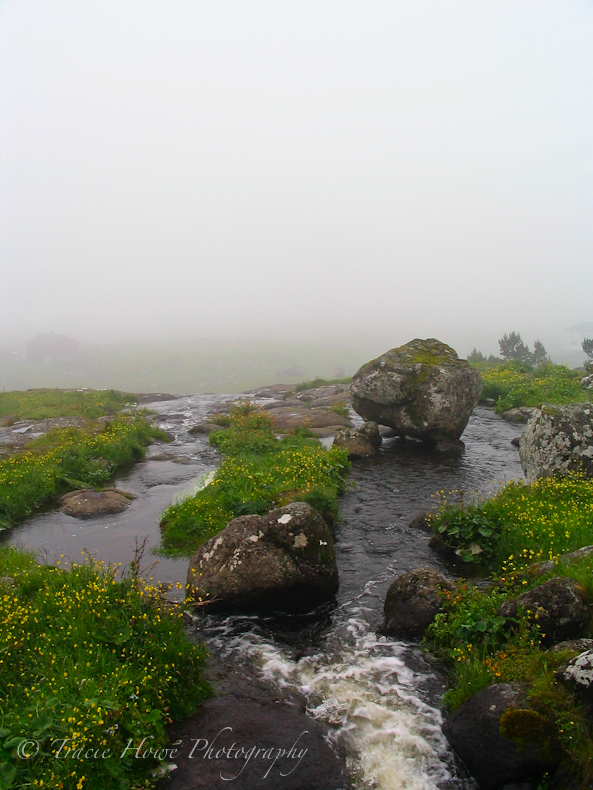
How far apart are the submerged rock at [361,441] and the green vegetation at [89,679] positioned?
1546 cm

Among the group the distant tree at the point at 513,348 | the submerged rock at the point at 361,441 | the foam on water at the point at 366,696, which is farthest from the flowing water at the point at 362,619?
the distant tree at the point at 513,348

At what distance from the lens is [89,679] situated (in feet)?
26.2

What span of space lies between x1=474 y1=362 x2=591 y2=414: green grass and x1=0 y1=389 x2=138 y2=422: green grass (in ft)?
106

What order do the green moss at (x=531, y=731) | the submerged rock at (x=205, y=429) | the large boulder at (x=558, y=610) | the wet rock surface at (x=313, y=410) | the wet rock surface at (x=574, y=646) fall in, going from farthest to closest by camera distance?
the submerged rock at (x=205, y=429), the wet rock surface at (x=313, y=410), the large boulder at (x=558, y=610), the wet rock surface at (x=574, y=646), the green moss at (x=531, y=731)

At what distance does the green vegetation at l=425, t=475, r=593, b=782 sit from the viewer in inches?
277

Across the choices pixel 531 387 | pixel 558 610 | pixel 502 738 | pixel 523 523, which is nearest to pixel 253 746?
pixel 502 738

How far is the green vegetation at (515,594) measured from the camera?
277 inches

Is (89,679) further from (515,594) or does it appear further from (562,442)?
(562,442)

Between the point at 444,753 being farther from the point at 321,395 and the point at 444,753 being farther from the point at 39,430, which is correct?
the point at 321,395

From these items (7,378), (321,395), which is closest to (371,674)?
(321,395)

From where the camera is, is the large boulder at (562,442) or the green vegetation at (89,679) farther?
the large boulder at (562,442)

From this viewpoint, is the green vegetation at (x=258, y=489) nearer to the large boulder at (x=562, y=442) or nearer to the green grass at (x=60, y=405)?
the large boulder at (x=562, y=442)

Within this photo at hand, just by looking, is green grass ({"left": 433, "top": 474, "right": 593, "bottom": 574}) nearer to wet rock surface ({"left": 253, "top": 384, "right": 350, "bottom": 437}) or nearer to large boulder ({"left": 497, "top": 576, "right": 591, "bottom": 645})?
large boulder ({"left": 497, "top": 576, "right": 591, "bottom": 645})

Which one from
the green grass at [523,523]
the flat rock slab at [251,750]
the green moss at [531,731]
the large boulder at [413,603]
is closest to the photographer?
the green moss at [531,731]
